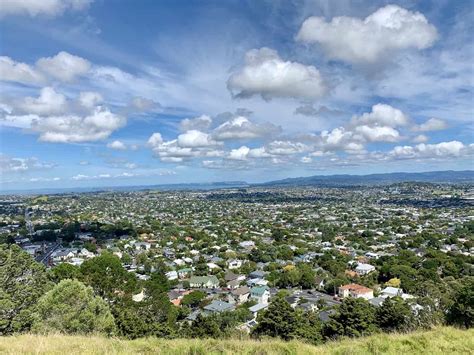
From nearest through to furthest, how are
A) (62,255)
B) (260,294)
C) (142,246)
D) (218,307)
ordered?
(218,307) < (260,294) < (62,255) < (142,246)

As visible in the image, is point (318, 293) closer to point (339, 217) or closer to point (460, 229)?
point (460, 229)

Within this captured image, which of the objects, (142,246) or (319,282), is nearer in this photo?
(319,282)

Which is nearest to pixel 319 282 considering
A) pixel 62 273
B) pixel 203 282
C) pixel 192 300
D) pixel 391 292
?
pixel 391 292

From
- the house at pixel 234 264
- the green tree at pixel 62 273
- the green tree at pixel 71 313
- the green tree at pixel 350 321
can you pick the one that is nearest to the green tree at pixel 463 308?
the green tree at pixel 350 321

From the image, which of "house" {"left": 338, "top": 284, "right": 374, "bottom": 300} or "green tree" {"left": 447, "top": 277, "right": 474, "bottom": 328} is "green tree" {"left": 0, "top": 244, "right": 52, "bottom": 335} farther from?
"house" {"left": 338, "top": 284, "right": 374, "bottom": 300}

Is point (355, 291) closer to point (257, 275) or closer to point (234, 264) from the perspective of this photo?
point (257, 275)

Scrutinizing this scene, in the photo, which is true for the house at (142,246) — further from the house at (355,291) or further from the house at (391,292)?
the house at (391,292)

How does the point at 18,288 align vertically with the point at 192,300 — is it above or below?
above
